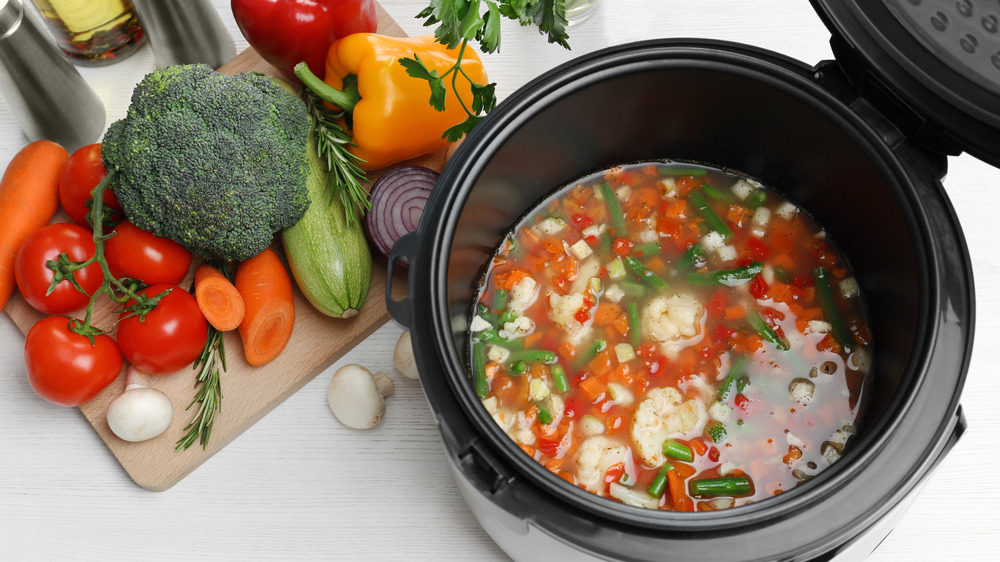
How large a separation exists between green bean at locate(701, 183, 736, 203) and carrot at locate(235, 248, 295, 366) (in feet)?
3.40

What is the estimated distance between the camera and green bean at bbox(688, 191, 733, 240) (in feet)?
5.72

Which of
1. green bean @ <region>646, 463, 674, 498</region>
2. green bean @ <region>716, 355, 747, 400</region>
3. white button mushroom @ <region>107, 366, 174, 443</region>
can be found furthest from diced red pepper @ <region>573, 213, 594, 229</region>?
white button mushroom @ <region>107, 366, 174, 443</region>

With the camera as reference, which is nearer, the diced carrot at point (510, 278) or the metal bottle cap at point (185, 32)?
the diced carrot at point (510, 278)

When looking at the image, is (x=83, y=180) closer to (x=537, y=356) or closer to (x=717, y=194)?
(x=537, y=356)

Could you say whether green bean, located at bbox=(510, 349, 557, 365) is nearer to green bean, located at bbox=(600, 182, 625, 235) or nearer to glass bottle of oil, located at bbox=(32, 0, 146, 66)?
green bean, located at bbox=(600, 182, 625, 235)

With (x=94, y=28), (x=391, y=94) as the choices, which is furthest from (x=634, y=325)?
(x=94, y=28)

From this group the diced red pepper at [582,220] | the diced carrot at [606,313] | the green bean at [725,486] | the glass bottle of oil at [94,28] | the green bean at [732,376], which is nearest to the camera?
the green bean at [725,486]

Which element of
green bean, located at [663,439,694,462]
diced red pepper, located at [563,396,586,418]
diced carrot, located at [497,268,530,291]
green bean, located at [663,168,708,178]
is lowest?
green bean, located at [663,439,694,462]

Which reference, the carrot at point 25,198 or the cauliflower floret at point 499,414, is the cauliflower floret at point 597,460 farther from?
the carrot at point 25,198

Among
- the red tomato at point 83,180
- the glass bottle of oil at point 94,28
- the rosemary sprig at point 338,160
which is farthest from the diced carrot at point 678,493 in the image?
the glass bottle of oil at point 94,28

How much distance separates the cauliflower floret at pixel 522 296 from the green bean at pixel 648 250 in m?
0.25

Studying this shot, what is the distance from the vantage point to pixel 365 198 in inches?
75.9

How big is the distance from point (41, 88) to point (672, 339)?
1.67m

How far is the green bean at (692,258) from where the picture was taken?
1.71 m
